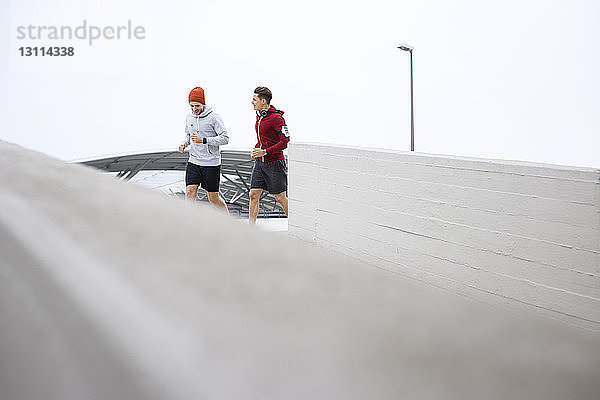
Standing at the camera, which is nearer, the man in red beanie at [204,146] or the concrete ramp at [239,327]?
the concrete ramp at [239,327]

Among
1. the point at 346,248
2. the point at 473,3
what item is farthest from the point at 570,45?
the point at 346,248

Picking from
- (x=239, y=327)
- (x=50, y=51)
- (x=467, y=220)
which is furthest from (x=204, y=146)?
(x=50, y=51)

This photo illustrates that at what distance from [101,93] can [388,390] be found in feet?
112

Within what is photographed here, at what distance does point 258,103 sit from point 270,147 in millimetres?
541

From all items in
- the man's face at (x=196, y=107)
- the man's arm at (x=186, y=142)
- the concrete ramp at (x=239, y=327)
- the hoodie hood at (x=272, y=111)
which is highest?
the man's face at (x=196, y=107)

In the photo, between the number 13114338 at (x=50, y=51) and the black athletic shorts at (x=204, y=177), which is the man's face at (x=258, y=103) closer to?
the black athletic shorts at (x=204, y=177)

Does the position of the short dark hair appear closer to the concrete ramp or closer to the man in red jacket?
the man in red jacket

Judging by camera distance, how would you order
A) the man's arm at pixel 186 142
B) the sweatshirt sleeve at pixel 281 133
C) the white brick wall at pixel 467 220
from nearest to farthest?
the white brick wall at pixel 467 220 < the sweatshirt sleeve at pixel 281 133 < the man's arm at pixel 186 142

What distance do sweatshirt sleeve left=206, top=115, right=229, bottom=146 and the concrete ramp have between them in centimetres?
696

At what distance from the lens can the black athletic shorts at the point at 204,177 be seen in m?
7.27

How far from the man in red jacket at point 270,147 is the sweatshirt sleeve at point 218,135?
404mm

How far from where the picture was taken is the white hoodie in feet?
23.7

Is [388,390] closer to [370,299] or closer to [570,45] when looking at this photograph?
[370,299]

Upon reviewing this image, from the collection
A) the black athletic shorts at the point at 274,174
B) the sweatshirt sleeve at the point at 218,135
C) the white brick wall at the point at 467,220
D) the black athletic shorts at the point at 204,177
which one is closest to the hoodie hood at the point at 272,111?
the sweatshirt sleeve at the point at 218,135
